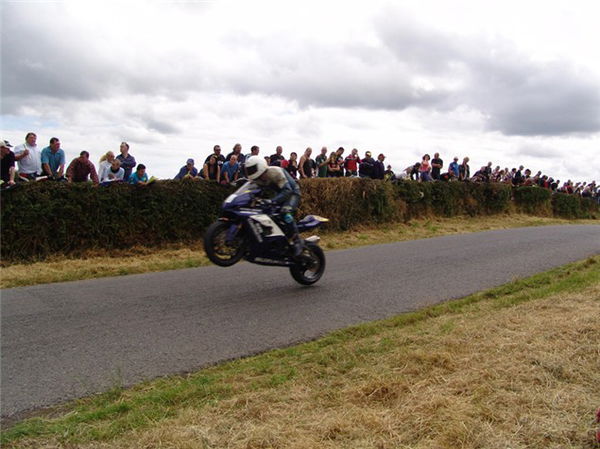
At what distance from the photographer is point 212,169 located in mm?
14711

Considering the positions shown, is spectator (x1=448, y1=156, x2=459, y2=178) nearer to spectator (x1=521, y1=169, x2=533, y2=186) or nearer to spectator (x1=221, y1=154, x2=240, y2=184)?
spectator (x1=521, y1=169, x2=533, y2=186)

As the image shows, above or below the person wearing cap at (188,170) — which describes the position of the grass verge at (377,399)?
below

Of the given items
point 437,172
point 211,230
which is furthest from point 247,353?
point 437,172

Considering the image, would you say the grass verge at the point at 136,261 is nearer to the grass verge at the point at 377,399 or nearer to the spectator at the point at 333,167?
the spectator at the point at 333,167

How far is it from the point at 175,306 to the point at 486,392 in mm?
4861

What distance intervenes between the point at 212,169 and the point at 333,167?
523 cm

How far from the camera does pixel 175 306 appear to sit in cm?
787

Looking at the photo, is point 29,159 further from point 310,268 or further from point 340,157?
point 340,157

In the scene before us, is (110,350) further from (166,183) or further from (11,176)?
(166,183)

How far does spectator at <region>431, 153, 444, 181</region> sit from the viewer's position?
2327 cm

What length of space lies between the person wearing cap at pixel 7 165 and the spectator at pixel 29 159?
0.45 meters

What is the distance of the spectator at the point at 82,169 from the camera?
1255cm

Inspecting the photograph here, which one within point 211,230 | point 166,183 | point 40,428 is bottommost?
point 40,428

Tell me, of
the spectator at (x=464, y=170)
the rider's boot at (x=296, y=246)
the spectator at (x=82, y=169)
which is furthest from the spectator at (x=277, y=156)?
the spectator at (x=464, y=170)
